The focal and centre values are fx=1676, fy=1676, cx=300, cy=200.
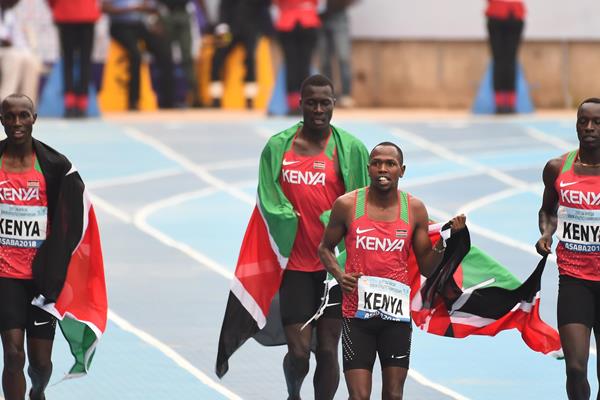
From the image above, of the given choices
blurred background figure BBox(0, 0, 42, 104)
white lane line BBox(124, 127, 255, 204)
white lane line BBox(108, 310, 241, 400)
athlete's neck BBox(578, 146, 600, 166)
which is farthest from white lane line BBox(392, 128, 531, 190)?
athlete's neck BBox(578, 146, 600, 166)

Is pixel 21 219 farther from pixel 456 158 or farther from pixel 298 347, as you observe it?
pixel 456 158

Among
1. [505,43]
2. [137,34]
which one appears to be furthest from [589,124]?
[137,34]

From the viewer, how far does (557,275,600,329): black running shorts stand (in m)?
9.16

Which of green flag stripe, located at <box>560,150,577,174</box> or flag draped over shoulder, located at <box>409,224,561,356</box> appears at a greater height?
green flag stripe, located at <box>560,150,577,174</box>

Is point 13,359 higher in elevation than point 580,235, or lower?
lower

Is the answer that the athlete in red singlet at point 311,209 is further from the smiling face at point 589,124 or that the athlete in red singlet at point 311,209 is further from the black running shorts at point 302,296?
the smiling face at point 589,124

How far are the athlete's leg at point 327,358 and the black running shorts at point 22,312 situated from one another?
5.04ft

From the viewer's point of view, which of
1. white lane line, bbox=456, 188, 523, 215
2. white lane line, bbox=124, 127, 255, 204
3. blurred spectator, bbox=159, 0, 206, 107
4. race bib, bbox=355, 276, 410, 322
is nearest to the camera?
race bib, bbox=355, 276, 410, 322

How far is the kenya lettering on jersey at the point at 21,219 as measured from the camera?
923 centimetres

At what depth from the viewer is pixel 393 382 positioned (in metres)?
8.59

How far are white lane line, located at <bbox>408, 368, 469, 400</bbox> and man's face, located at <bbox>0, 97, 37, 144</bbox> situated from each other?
3.36 m

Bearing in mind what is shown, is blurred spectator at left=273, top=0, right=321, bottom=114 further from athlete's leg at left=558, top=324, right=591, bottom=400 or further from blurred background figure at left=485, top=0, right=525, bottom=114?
athlete's leg at left=558, top=324, right=591, bottom=400

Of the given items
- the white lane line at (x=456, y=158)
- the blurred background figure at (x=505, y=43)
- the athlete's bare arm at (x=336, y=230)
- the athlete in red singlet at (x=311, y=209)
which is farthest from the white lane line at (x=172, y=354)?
the blurred background figure at (x=505, y=43)

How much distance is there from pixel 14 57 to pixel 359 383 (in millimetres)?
18402
